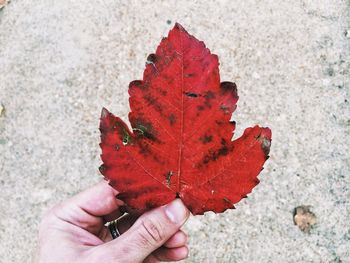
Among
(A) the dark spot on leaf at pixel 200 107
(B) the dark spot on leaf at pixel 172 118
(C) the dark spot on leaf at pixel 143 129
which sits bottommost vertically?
(C) the dark spot on leaf at pixel 143 129

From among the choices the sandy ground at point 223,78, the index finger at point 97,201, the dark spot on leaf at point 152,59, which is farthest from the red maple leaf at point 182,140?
the sandy ground at point 223,78

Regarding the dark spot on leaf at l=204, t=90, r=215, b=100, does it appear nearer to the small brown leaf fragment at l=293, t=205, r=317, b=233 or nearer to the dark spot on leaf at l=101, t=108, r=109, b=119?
the dark spot on leaf at l=101, t=108, r=109, b=119

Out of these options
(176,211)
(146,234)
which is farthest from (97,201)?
(176,211)

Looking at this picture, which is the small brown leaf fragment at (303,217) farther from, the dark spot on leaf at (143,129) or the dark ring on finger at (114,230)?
the dark spot on leaf at (143,129)

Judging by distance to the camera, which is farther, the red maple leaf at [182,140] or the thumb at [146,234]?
the thumb at [146,234]

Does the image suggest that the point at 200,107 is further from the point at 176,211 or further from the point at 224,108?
the point at 176,211

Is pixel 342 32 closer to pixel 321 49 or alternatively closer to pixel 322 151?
pixel 321 49

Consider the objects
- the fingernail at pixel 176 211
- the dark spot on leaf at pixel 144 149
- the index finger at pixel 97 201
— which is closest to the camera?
the dark spot on leaf at pixel 144 149

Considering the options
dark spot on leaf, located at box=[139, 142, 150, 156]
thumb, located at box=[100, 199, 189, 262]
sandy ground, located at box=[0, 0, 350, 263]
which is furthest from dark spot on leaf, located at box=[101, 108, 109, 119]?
sandy ground, located at box=[0, 0, 350, 263]
